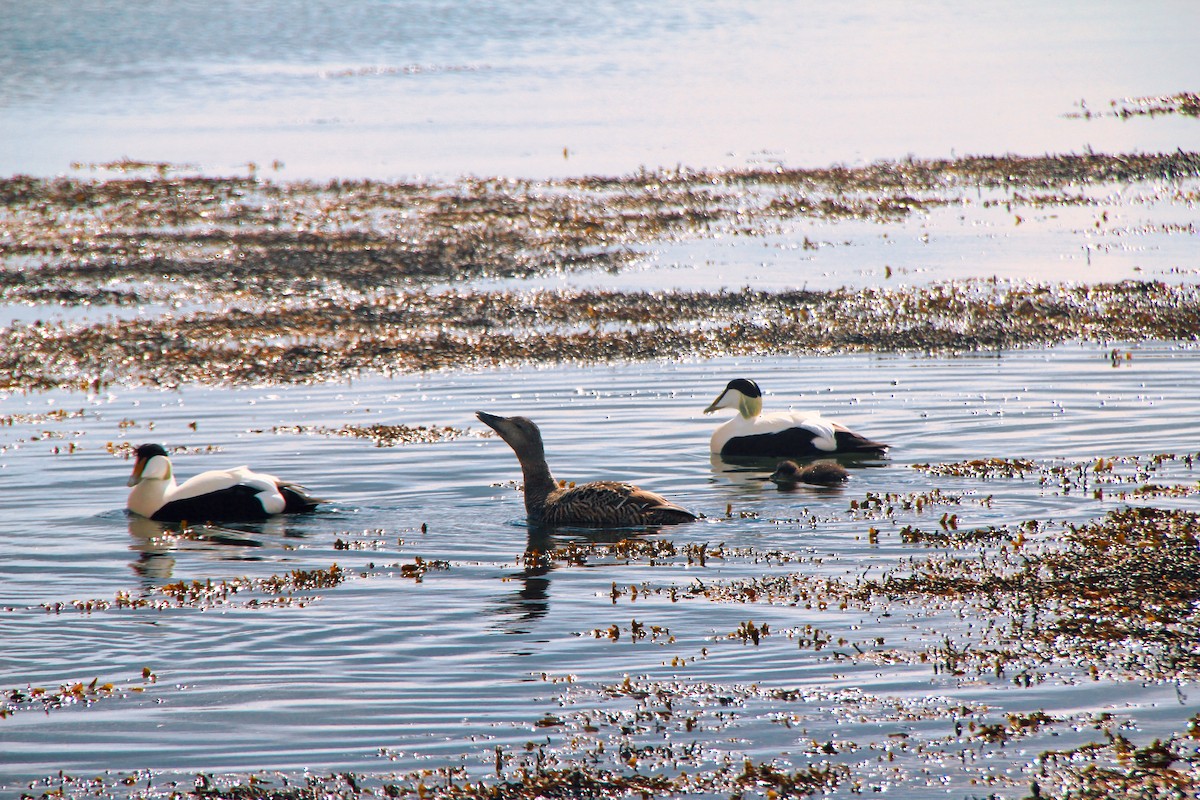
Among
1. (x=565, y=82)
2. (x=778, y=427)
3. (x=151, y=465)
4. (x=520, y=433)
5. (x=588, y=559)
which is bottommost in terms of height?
(x=588, y=559)

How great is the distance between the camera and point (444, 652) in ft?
28.9

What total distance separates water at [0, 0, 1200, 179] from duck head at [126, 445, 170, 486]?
103 ft

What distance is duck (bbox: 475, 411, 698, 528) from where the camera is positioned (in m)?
12.0

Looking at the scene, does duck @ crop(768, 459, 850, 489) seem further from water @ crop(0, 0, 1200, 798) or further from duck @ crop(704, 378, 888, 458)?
duck @ crop(704, 378, 888, 458)

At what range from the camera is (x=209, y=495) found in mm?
12711

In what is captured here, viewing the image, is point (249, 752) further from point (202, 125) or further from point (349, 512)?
point (202, 125)

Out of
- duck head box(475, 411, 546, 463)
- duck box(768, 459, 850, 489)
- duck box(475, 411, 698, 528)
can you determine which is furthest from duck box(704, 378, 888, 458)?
duck head box(475, 411, 546, 463)

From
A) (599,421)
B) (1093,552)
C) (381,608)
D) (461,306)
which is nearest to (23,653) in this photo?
(381,608)

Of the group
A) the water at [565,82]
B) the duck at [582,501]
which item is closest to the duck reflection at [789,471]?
the duck at [582,501]

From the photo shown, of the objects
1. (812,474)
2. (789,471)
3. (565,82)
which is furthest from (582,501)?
(565,82)

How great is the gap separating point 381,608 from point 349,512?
3234 mm

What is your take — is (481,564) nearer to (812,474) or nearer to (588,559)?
(588,559)

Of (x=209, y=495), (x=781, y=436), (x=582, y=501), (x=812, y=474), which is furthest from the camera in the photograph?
(x=781, y=436)

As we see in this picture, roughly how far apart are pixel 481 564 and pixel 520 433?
2081 millimetres
